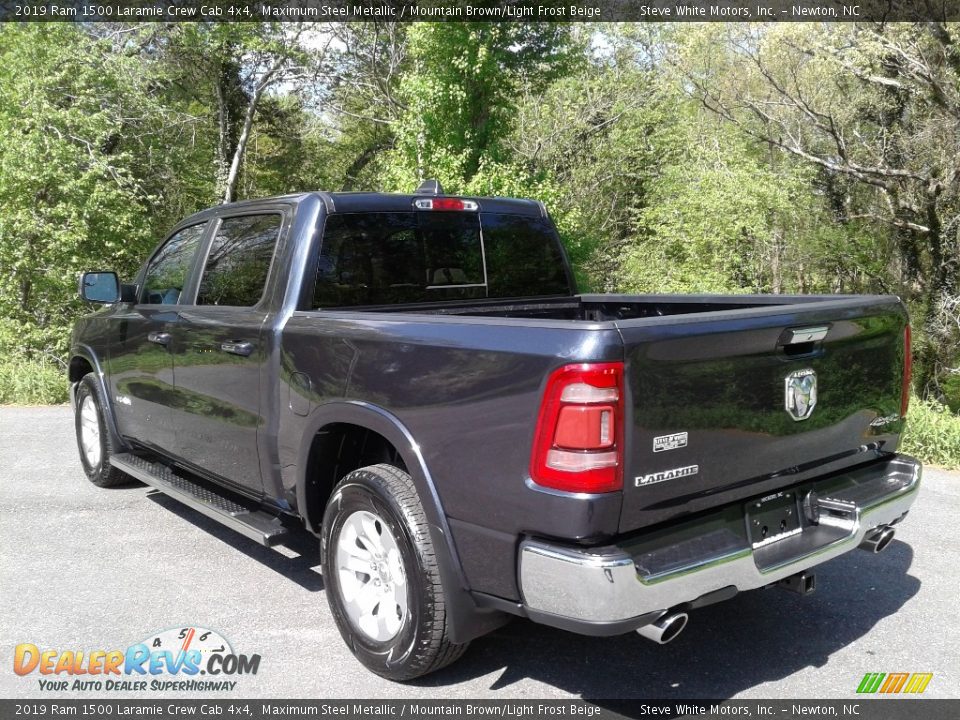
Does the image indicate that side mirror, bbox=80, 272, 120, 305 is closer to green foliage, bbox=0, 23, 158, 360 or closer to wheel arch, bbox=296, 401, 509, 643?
wheel arch, bbox=296, 401, 509, 643

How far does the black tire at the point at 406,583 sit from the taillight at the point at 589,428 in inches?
28.4

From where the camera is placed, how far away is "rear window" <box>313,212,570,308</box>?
4.07 meters

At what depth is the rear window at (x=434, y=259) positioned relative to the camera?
4.07 m

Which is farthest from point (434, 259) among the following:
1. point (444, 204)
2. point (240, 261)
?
point (240, 261)

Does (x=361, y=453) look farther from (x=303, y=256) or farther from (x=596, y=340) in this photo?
(x=596, y=340)

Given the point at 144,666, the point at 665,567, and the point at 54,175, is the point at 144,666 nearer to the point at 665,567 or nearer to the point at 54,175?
the point at 665,567

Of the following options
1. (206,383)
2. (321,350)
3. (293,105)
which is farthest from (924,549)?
(293,105)

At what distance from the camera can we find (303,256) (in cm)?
397

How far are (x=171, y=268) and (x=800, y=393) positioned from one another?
151 inches

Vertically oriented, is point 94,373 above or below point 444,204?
below

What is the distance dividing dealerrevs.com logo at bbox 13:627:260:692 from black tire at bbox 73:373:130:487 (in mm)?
2343

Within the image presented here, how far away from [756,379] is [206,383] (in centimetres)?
288

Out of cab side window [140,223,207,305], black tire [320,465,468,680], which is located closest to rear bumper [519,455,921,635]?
black tire [320,465,468,680]

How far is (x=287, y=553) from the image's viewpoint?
488 cm
